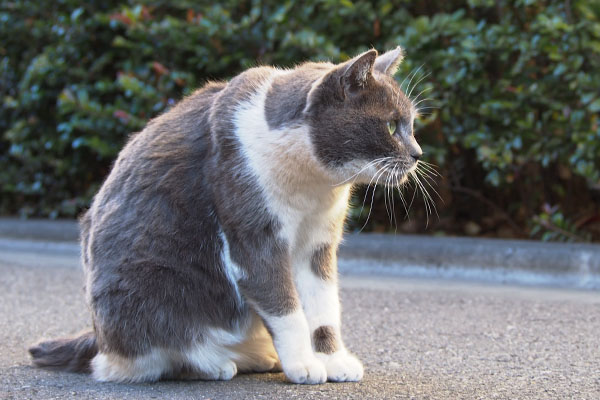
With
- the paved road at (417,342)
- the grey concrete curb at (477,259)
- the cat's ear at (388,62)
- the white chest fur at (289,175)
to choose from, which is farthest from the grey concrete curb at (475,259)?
the white chest fur at (289,175)

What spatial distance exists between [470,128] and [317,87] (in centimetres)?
287

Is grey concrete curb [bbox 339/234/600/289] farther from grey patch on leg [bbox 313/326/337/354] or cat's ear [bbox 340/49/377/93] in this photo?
cat's ear [bbox 340/49/377/93]

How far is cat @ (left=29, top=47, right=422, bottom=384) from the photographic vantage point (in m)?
2.93

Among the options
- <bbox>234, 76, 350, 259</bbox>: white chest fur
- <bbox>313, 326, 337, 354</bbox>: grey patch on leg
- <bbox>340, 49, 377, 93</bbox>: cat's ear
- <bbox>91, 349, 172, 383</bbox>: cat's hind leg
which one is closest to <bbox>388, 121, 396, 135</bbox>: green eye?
<bbox>340, 49, 377, 93</bbox>: cat's ear

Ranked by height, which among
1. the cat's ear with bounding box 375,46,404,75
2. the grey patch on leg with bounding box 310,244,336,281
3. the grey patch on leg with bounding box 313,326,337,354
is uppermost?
the cat's ear with bounding box 375,46,404,75

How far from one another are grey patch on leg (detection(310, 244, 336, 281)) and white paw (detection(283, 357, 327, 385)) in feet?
1.13

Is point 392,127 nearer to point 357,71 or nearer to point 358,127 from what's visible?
point 358,127

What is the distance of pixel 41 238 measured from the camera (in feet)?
22.8

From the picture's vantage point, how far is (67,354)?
10.8ft

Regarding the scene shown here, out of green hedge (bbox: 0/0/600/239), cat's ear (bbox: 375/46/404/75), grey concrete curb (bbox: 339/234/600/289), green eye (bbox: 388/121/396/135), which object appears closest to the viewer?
green eye (bbox: 388/121/396/135)

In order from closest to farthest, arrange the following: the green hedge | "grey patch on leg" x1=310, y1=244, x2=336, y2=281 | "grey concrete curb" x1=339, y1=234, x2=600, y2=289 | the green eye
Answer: the green eye < "grey patch on leg" x1=310, y1=244, x2=336, y2=281 < "grey concrete curb" x1=339, y1=234, x2=600, y2=289 < the green hedge

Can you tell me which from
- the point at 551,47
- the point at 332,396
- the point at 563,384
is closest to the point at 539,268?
the point at 551,47

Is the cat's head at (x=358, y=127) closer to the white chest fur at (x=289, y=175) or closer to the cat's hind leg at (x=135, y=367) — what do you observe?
the white chest fur at (x=289, y=175)

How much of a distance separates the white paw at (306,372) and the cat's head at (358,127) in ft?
2.25
